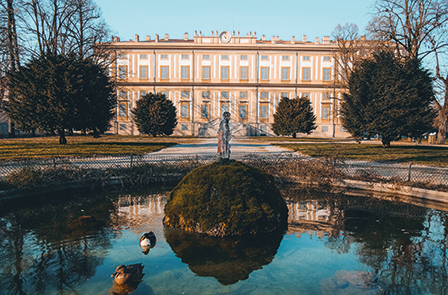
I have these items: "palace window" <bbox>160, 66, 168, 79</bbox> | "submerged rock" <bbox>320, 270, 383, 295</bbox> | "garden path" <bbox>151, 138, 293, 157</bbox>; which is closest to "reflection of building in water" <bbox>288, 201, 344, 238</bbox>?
"submerged rock" <bbox>320, 270, 383, 295</bbox>

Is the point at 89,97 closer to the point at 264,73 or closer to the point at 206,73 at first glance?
the point at 206,73

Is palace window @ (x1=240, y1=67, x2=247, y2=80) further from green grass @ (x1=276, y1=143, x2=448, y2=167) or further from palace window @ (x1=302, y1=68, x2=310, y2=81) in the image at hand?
green grass @ (x1=276, y1=143, x2=448, y2=167)

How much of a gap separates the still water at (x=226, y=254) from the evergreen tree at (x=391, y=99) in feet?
42.3

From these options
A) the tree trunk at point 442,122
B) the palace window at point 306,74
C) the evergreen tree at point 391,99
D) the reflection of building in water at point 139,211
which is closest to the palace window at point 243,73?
the palace window at point 306,74

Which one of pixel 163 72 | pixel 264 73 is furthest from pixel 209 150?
pixel 163 72

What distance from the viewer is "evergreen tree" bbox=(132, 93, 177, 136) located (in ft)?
109

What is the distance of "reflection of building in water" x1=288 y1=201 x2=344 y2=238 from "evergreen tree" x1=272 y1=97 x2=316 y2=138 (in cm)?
2943

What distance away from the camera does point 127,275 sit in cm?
315

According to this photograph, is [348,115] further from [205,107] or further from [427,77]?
[205,107]

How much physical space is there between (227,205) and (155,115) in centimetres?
2961

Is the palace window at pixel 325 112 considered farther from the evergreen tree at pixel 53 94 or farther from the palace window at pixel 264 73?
the evergreen tree at pixel 53 94

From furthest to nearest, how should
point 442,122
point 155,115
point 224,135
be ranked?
point 155,115 → point 442,122 → point 224,135

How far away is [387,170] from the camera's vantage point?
10.2m

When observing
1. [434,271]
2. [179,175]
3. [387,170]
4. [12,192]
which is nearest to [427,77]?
[387,170]
